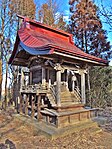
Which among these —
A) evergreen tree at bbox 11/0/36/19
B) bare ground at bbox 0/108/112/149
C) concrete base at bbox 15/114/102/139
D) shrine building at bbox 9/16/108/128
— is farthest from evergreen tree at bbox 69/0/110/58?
bare ground at bbox 0/108/112/149

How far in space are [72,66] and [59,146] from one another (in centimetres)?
342

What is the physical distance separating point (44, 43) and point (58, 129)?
283cm

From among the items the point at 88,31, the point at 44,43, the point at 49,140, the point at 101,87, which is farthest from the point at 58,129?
the point at 88,31

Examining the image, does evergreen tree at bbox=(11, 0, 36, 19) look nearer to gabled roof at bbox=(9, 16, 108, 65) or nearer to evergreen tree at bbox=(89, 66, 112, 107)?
gabled roof at bbox=(9, 16, 108, 65)

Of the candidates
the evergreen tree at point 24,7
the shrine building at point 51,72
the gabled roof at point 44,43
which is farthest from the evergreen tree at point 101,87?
the evergreen tree at point 24,7

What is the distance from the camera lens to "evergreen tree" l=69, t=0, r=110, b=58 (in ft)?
41.3

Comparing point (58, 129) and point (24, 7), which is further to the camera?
point (24, 7)

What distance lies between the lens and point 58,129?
4898 millimetres

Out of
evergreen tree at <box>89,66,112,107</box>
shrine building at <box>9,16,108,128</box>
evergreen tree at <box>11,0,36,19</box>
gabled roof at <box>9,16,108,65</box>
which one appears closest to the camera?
gabled roof at <box>9,16,108,65</box>

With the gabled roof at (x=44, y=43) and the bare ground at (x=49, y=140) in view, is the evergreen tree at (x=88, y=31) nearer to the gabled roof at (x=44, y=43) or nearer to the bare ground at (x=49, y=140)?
the gabled roof at (x=44, y=43)

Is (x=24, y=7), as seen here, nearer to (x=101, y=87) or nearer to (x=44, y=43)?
(x=44, y=43)

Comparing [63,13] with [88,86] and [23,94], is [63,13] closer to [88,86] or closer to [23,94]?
[88,86]

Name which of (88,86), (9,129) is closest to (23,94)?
(9,129)

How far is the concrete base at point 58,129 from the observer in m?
4.71
